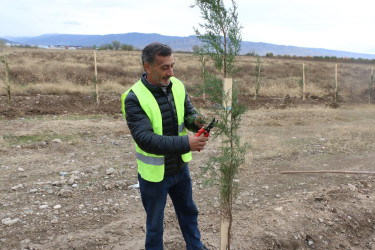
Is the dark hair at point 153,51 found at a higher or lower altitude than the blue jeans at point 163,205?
higher

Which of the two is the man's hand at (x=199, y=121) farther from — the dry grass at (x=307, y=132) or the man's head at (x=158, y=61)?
the dry grass at (x=307, y=132)

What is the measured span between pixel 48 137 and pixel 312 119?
8.67 meters

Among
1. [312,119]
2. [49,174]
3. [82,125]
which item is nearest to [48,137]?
[82,125]

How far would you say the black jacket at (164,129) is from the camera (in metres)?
2.16

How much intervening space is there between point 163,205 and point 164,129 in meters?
0.69

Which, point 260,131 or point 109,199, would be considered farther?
point 260,131

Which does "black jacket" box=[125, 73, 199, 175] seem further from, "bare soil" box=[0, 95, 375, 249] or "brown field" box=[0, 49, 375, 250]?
"bare soil" box=[0, 95, 375, 249]

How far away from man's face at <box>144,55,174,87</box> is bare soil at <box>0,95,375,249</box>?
5.18ft

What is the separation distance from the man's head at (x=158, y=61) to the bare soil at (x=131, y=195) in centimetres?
162

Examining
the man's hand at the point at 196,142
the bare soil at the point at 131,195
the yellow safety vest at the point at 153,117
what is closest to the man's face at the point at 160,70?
the yellow safety vest at the point at 153,117

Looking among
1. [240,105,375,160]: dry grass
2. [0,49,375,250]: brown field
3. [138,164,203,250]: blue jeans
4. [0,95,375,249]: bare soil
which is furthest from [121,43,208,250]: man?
[240,105,375,160]: dry grass

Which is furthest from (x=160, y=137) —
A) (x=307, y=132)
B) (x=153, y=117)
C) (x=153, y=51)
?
(x=307, y=132)

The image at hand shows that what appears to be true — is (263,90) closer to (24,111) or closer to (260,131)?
(260,131)

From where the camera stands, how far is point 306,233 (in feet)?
12.3
